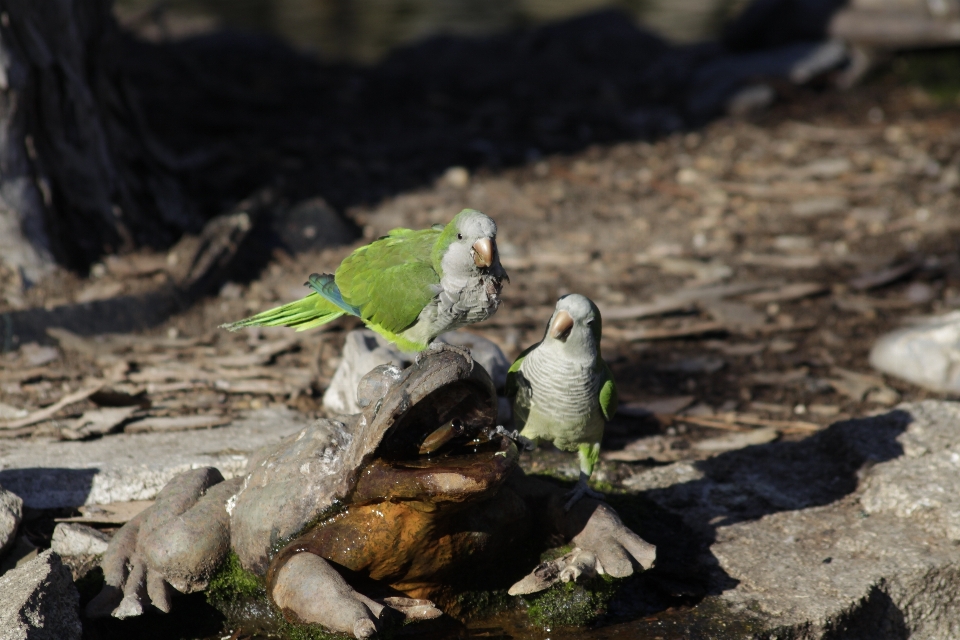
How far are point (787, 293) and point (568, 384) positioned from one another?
3.30m

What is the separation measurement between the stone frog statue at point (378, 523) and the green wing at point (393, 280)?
440 millimetres

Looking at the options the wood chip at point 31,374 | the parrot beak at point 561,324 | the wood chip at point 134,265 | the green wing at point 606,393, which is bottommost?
the wood chip at point 31,374

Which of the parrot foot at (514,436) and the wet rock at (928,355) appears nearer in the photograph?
the parrot foot at (514,436)

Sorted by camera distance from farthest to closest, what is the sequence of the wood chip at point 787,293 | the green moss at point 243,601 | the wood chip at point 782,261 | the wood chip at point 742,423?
the wood chip at point 782,261
the wood chip at point 787,293
the wood chip at point 742,423
the green moss at point 243,601

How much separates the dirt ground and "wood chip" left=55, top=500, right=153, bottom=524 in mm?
605

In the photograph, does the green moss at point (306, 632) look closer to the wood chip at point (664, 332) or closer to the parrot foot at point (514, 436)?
the parrot foot at point (514, 436)

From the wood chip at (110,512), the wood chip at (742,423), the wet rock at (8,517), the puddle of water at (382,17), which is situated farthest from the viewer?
the puddle of water at (382,17)

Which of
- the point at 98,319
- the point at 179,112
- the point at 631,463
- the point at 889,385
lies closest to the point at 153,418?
the point at 98,319

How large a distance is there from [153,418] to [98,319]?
114 centimetres

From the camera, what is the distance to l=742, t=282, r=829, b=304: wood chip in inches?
227

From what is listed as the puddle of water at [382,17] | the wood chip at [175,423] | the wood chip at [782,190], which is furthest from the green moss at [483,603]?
the puddle of water at [382,17]

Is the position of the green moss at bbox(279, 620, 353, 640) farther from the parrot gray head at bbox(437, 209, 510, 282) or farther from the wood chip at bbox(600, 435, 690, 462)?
the wood chip at bbox(600, 435, 690, 462)

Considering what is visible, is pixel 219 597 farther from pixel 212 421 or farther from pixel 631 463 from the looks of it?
pixel 631 463

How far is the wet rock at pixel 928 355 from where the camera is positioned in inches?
187
